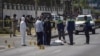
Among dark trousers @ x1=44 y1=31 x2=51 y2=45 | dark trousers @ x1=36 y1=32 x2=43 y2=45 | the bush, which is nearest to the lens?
dark trousers @ x1=36 y1=32 x2=43 y2=45

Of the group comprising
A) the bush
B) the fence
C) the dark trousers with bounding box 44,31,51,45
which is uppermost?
the fence

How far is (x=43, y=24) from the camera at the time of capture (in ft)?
89.7

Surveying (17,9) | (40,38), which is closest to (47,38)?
(40,38)

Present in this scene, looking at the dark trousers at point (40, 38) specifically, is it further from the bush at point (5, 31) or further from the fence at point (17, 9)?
the fence at point (17, 9)

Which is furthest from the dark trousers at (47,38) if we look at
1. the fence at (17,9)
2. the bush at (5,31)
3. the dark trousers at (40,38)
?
the fence at (17,9)

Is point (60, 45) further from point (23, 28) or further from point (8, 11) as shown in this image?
point (8, 11)

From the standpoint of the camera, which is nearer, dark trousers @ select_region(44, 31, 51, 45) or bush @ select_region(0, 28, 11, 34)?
dark trousers @ select_region(44, 31, 51, 45)

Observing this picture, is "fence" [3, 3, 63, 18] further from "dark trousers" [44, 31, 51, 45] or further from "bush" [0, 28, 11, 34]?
"dark trousers" [44, 31, 51, 45]

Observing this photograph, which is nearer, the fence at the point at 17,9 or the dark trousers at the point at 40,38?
the dark trousers at the point at 40,38

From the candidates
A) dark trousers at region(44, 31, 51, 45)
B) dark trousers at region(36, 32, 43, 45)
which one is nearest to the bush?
dark trousers at region(44, 31, 51, 45)

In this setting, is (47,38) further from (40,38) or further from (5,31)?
(5,31)

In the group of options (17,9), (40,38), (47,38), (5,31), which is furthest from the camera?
(17,9)

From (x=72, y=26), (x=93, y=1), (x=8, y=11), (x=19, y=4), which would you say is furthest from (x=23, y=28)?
(x=93, y=1)

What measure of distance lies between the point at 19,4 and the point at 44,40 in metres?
44.0
